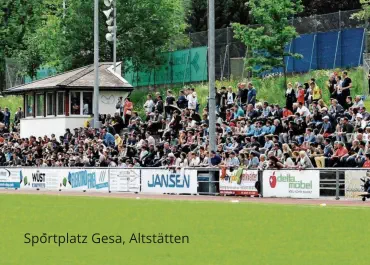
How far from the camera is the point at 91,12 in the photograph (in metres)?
73.8

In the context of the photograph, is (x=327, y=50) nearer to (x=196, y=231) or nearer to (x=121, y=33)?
(x=121, y=33)

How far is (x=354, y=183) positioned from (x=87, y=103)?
3149 cm

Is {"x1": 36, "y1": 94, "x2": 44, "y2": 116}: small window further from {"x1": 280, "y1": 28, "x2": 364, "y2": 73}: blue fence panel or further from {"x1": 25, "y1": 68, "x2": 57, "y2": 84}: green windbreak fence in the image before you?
{"x1": 25, "y1": 68, "x2": 57, "y2": 84}: green windbreak fence

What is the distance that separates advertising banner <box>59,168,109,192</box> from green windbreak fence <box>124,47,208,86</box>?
19195 millimetres

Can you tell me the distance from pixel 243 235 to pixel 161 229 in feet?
7.40

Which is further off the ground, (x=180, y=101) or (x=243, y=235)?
(x=180, y=101)

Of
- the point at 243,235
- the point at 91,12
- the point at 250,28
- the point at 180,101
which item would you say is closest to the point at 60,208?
the point at 243,235

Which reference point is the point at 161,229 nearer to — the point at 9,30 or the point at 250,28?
the point at 250,28

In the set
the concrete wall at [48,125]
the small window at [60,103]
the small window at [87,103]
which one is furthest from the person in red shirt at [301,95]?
the small window at [60,103]

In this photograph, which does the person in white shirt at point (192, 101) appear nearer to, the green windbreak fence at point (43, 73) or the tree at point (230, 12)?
the green windbreak fence at point (43, 73)

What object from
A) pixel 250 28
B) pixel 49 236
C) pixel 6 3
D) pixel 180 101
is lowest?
pixel 49 236

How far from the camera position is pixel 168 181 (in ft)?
136

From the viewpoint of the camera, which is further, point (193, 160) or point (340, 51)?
point (340, 51)

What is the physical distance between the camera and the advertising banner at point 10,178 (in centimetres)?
5144
